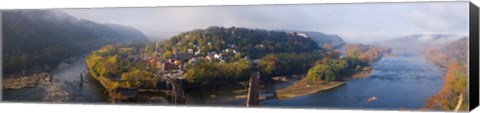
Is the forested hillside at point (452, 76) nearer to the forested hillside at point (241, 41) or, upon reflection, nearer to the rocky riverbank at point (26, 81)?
Answer: the forested hillside at point (241, 41)

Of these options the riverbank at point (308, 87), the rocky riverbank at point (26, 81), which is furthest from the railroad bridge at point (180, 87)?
the rocky riverbank at point (26, 81)

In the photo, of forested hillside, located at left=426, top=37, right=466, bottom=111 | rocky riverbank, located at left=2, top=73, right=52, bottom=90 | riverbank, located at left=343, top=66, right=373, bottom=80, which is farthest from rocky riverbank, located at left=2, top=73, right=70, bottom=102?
forested hillside, located at left=426, top=37, right=466, bottom=111

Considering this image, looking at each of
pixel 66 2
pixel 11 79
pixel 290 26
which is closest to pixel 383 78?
pixel 290 26

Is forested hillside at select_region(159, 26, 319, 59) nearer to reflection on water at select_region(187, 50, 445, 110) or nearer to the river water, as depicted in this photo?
the river water

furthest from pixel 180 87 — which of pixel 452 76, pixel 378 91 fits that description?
pixel 452 76

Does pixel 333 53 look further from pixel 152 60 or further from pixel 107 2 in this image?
pixel 107 2

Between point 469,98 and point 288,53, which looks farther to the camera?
point 288,53
